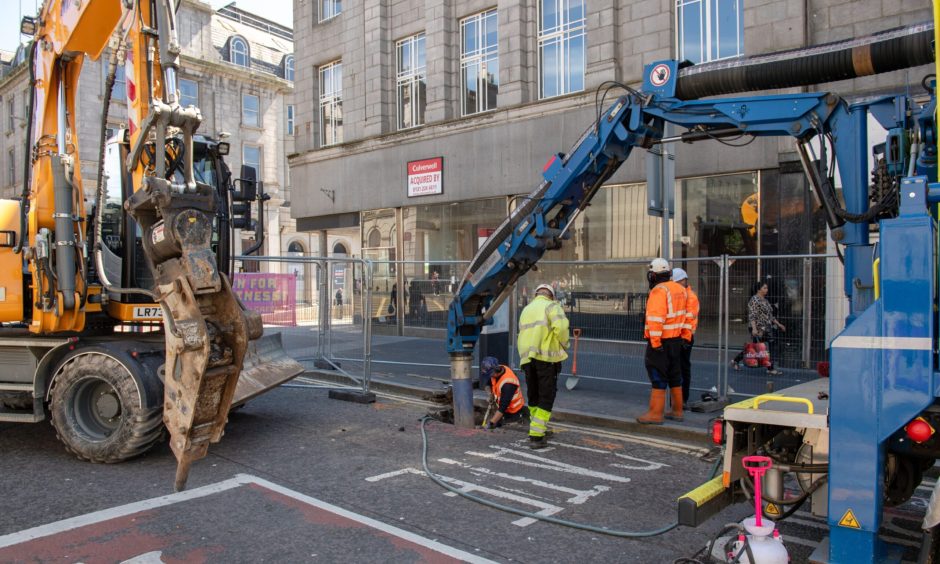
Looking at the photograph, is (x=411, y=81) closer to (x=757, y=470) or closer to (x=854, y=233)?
(x=854, y=233)

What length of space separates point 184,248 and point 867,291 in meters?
4.53

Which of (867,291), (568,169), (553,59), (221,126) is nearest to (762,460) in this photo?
(867,291)

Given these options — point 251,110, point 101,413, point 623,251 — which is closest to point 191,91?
point 251,110

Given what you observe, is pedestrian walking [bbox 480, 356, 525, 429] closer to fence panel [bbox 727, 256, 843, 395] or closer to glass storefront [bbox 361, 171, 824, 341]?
glass storefront [bbox 361, 171, 824, 341]

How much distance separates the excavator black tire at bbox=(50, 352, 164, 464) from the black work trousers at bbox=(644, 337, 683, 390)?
524cm

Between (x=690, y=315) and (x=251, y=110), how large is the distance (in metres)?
39.7

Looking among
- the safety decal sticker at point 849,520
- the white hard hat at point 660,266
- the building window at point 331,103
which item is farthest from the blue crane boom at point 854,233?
the building window at point 331,103

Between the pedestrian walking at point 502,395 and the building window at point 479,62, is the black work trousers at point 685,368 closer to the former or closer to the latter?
the pedestrian walking at point 502,395

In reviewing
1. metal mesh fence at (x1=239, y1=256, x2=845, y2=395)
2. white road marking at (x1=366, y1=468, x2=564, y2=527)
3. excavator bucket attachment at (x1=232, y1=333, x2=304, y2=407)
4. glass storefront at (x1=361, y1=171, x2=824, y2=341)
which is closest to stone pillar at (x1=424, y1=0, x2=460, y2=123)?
glass storefront at (x1=361, y1=171, x2=824, y2=341)

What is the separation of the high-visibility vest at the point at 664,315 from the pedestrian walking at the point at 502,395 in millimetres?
1678

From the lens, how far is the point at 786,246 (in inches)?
476

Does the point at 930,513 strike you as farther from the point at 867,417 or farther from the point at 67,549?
the point at 67,549

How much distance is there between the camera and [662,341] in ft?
26.4

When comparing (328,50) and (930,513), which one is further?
(328,50)
